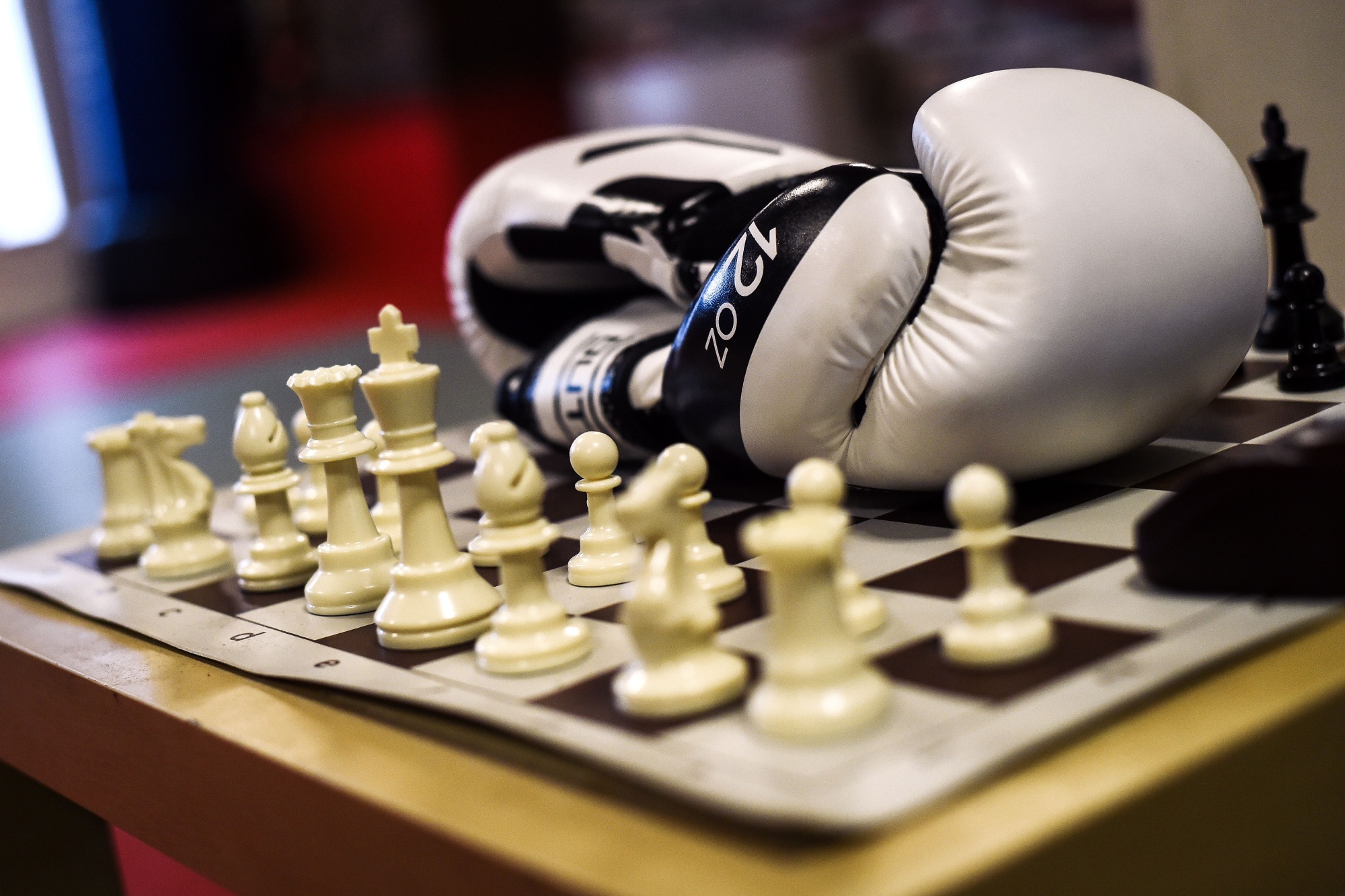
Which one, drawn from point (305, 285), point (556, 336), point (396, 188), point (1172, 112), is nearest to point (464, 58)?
point (396, 188)

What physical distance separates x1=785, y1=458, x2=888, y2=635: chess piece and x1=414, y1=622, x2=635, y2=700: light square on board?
0.45 ft

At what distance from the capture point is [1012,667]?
2.26 ft

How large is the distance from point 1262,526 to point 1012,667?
0.16 m

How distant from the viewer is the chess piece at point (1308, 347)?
1197 millimetres

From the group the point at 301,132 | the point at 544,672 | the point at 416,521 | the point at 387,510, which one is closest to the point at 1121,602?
the point at 544,672

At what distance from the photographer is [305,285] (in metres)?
6.80

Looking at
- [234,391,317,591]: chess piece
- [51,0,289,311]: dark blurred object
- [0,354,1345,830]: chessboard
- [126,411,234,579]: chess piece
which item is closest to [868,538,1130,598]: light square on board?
[0,354,1345,830]: chessboard

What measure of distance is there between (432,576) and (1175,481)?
556 mm

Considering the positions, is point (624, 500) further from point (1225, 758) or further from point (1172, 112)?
A: point (1172, 112)

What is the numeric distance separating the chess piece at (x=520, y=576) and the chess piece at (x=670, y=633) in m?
0.08

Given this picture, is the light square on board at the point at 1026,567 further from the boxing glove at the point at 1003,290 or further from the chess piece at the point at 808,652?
the chess piece at the point at 808,652

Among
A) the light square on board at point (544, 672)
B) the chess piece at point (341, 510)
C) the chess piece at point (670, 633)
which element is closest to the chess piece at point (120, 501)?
the chess piece at point (341, 510)

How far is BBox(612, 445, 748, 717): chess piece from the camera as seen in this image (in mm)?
692

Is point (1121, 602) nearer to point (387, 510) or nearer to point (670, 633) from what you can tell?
point (670, 633)
